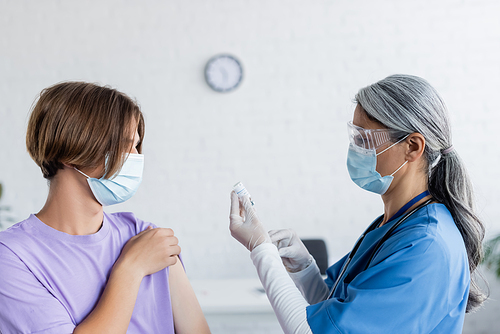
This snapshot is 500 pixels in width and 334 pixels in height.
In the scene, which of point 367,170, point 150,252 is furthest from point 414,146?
point 150,252

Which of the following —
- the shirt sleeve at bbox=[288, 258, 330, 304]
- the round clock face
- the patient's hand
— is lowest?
the shirt sleeve at bbox=[288, 258, 330, 304]

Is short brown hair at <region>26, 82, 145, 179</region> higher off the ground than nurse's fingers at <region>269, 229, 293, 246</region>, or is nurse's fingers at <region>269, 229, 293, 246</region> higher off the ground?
short brown hair at <region>26, 82, 145, 179</region>

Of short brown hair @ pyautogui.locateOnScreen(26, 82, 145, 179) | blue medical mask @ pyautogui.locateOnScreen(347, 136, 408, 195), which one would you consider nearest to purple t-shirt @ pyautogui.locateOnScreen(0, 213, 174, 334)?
short brown hair @ pyautogui.locateOnScreen(26, 82, 145, 179)

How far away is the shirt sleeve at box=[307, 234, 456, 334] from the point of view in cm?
87

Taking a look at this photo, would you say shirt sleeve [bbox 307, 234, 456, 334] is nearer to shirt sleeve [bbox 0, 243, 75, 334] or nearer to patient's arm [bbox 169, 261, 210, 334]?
patient's arm [bbox 169, 261, 210, 334]

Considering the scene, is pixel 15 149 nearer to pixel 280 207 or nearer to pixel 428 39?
pixel 280 207

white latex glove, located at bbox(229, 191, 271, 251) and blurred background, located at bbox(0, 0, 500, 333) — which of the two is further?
blurred background, located at bbox(0, 0, 500, 333)

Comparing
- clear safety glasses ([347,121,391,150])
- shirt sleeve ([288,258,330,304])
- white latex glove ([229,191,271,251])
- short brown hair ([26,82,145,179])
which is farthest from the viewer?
shirt sleeve ([288,258,330,304])

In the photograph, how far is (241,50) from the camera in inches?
111

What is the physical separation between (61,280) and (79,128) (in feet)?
1.25

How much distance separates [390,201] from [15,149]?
2.92 metres

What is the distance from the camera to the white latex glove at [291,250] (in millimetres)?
1420

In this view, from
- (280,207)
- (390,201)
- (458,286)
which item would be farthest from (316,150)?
(458,286)

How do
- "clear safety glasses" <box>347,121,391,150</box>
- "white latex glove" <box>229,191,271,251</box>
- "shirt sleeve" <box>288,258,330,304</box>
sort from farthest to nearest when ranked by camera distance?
"shirt sleeve" <box>288,258,330,304</box> → "white latex glove" <box>229,191,271,251</box> → "clear safety glasses" <box>347,121,391,150</box>
